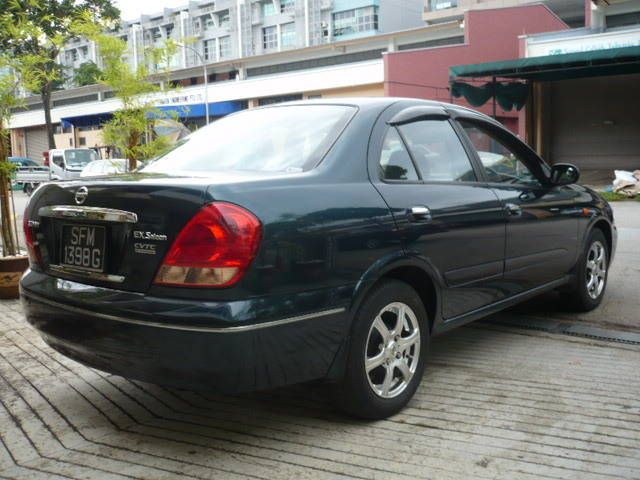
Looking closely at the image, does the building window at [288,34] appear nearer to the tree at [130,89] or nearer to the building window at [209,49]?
the building window at [209,49]

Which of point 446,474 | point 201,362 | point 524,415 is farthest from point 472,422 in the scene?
point 201,362

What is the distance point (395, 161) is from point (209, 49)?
7338cm

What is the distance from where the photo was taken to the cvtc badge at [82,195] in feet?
10.5

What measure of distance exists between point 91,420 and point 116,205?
1215mm

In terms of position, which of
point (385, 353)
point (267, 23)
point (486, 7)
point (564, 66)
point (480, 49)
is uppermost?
point (267, 23)

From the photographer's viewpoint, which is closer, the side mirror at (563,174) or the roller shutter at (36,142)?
the side mirror at (563,174)

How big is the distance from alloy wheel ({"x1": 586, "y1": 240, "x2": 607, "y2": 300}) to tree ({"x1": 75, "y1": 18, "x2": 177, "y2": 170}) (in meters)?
4.59

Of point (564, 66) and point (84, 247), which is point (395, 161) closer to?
A: point (84, 247)

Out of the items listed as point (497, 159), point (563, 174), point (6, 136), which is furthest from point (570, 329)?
point (6, 136)

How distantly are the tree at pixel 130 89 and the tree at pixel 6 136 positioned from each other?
89 centimetres

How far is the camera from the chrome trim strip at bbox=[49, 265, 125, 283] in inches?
120

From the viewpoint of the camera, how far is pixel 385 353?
3.43 meters

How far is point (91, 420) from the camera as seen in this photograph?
11.6ft

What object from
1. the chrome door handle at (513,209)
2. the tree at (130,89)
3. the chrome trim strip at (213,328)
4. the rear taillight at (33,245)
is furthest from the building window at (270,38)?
the chrome trim strip at (213,328)
